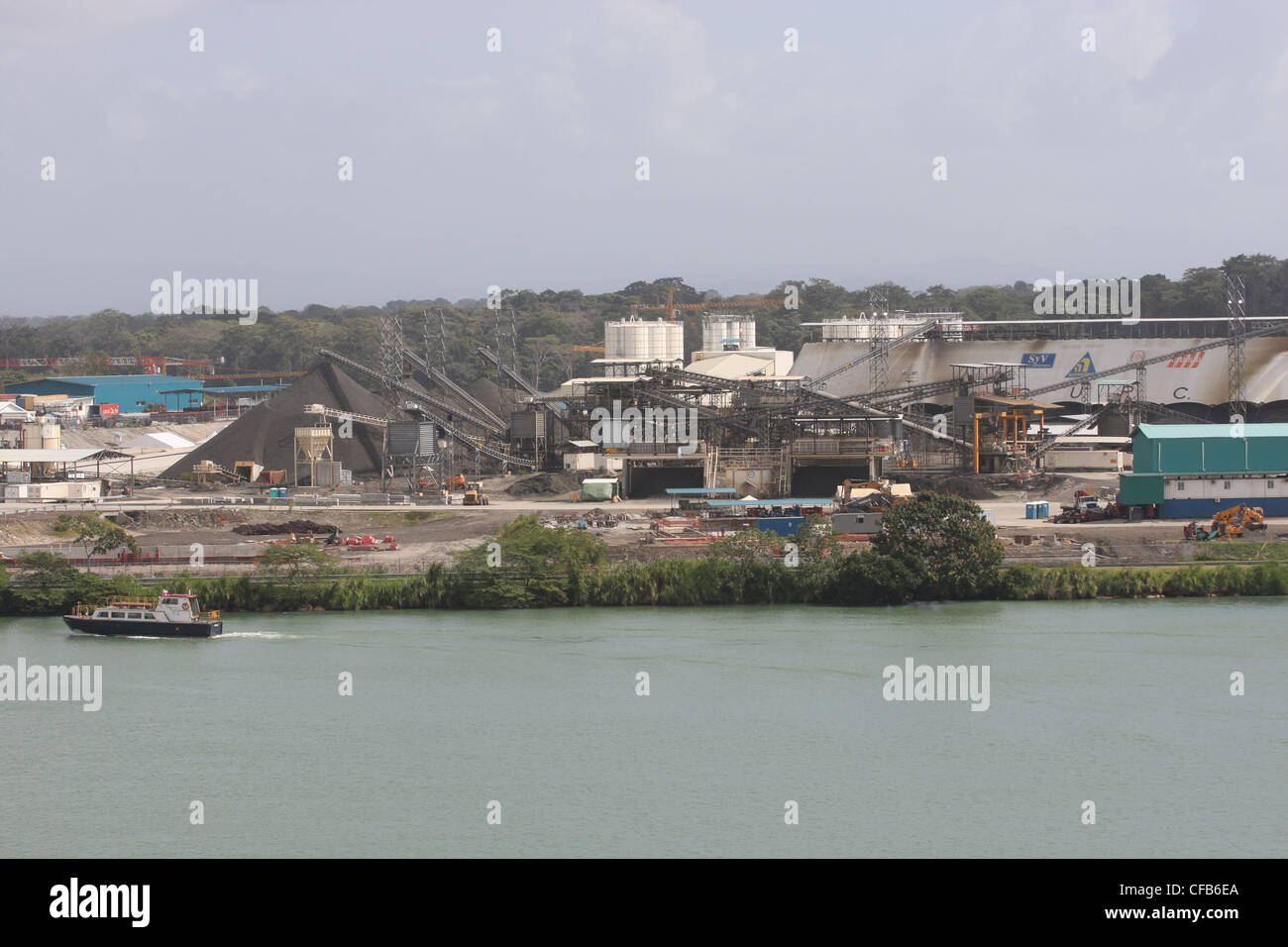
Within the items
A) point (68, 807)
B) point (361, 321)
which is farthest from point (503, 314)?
point (68, 807)

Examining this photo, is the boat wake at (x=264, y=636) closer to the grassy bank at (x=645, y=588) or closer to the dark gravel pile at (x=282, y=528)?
the grassy bank at (x=645, y=588)

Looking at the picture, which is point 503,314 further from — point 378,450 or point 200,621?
point 200,621

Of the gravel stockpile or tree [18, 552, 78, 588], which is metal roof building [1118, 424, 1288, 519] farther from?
the gravel stockpile

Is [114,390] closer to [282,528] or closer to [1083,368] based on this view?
[282,528]

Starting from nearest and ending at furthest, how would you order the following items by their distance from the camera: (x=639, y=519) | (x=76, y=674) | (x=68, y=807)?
(x=68, y=807) < (x=76, y=674) < (x=639, y=519)

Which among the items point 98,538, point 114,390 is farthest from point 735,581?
point 114,390

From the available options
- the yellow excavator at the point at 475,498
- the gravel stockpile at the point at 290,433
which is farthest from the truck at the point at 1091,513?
the gravel stockpile at the point at 290,433

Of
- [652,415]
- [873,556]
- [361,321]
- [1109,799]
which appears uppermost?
[361,321]

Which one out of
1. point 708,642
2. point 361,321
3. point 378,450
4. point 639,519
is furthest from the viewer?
point 361,321
